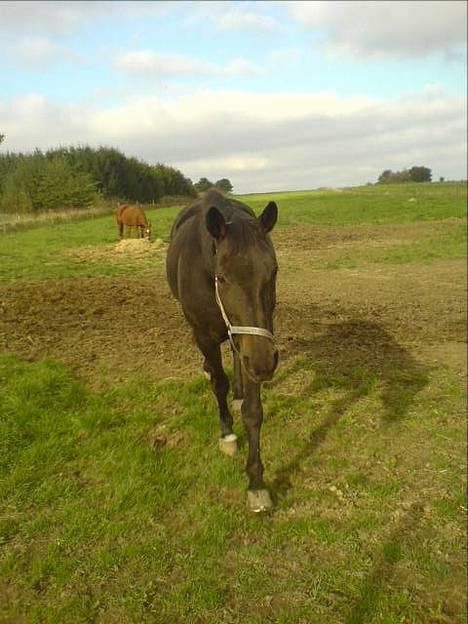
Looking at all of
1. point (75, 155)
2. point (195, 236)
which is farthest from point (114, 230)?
point (195, 236)

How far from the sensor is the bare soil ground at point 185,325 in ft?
18.2

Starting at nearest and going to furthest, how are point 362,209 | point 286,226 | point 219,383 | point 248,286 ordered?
point 248,286 → point 219,383 → point 286,226 → point 362,209

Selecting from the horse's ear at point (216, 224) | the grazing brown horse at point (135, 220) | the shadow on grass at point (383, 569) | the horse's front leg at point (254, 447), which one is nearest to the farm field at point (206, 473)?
the shadow on grass at point (383, 569)

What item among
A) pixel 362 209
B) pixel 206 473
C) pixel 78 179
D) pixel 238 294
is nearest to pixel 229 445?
pixel 206 473

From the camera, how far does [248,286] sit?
9.12 feet

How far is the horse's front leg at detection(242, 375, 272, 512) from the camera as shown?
334 centimetres

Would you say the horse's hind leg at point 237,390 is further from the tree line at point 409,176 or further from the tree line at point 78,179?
the tree line at point 409,176

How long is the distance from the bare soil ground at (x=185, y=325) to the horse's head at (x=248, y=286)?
8.42ft

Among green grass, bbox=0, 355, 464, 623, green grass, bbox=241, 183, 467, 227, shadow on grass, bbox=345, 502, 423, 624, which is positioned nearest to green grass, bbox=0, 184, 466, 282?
green grass, bbox=241, 183, 467, 227

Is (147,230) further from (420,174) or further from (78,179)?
(420,174)

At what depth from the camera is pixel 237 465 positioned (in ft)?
12.5

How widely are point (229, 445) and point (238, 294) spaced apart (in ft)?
5.64

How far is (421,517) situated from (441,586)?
63cm

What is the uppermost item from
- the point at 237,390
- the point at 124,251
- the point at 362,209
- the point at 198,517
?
the point at 362,209
